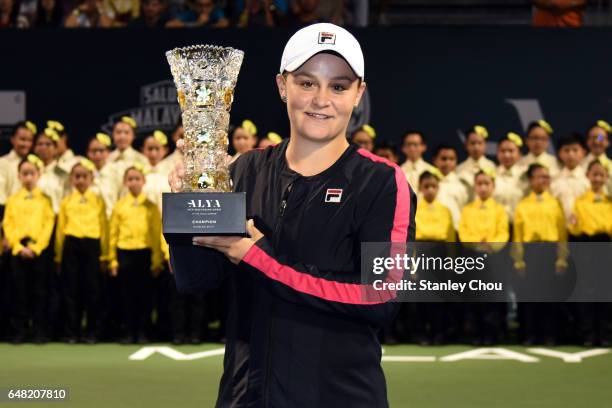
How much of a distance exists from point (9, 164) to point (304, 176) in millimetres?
9208

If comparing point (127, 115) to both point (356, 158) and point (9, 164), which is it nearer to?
point (9, 164)

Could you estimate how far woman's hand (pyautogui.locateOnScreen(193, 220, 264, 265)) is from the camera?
2.60m

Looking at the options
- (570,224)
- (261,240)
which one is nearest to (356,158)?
(261,240)

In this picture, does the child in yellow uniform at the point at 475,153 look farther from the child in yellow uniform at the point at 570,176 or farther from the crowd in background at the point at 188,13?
the crowd in background at the point at 188,13

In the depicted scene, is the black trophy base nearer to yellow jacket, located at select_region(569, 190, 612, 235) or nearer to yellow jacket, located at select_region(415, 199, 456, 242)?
yellow jacket, located at select_region(415, 199, 456, 242)

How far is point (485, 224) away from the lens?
34.3 ft

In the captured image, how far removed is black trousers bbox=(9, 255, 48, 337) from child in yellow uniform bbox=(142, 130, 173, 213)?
1.22 meters

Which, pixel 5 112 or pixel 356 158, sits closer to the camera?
pixel 356 158

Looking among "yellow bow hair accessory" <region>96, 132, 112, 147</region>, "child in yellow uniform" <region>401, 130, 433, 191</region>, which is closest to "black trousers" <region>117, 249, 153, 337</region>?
"yellow bow hair accessory" <region>96, 132, 112, 147</region>

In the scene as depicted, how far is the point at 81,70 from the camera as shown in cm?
1238

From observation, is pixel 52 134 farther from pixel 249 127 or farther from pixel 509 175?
pixel 509 175

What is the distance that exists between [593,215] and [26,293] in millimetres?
5234

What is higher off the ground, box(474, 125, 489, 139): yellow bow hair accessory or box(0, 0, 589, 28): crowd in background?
box(0, 0, 589, 28): crowd in background

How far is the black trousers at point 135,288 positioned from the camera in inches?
414
